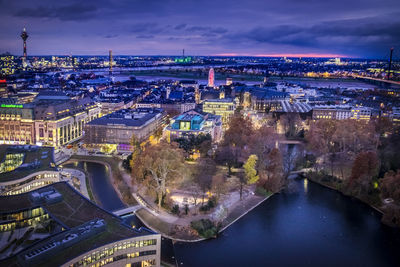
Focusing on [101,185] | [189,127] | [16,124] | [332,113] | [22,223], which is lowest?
[101,185]

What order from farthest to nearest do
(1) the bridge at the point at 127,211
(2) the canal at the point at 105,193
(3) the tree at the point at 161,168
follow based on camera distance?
(3) the tree at the point at 161,168
(1) the bridge at the point at 127,211
(2) the canal at the point at 105,193

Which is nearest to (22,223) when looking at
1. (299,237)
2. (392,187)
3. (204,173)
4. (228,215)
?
(228,215)

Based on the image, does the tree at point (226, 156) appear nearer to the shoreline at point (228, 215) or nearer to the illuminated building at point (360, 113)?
the shoreline at point (228, 215)

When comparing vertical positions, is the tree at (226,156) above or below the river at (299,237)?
above

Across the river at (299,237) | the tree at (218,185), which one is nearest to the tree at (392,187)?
the river at (299,237)

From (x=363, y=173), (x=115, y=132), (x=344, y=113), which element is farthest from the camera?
(x=344, y=113)

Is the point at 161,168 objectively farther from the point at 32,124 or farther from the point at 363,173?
the point at 32,124

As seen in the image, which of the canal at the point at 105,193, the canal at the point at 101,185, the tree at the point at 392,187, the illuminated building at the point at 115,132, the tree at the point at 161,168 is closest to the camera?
the canal at the point at 105,193
